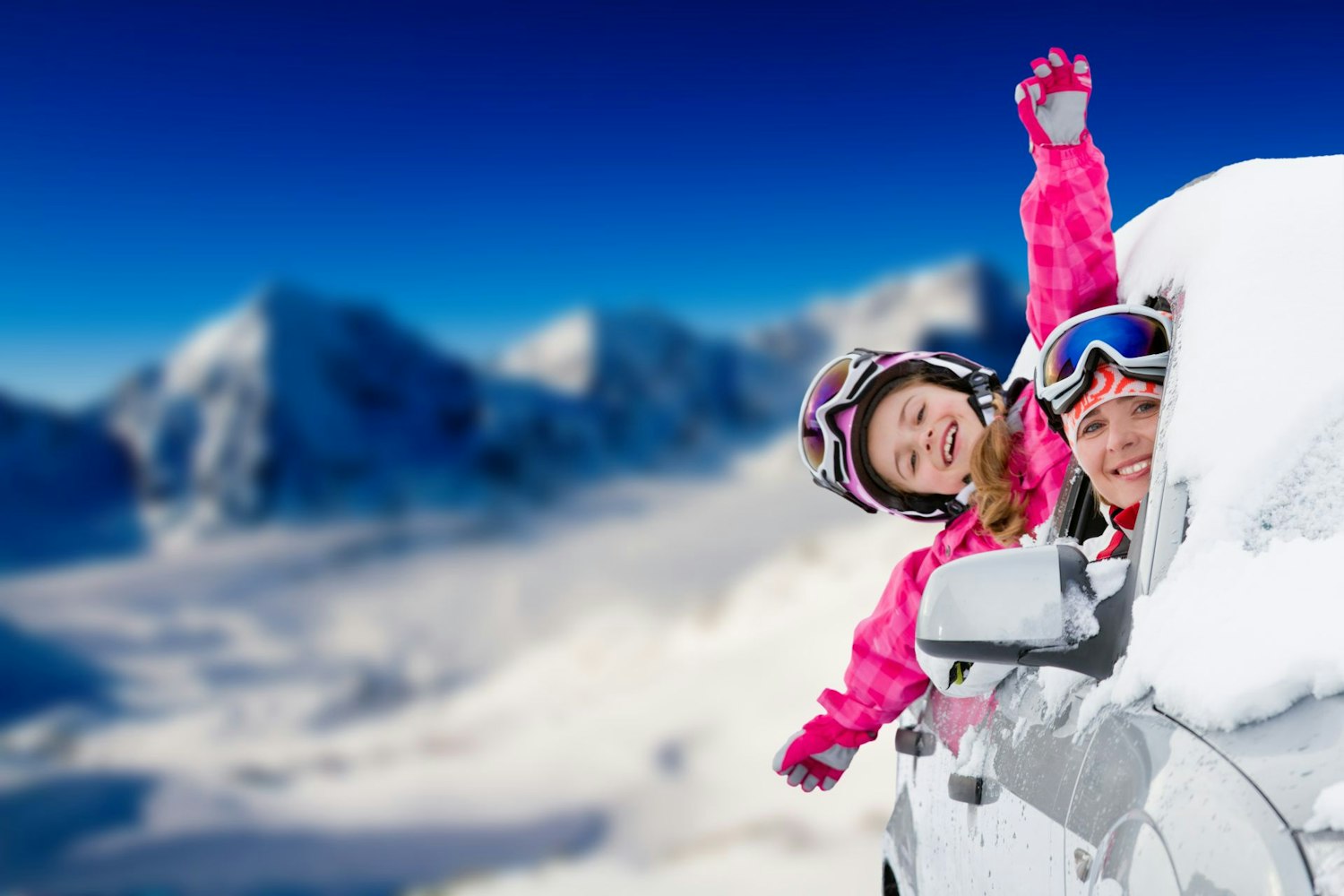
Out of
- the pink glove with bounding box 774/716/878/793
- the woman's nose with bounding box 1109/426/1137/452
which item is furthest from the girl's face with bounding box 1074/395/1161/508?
the pink glove with bounding box 774/716/878/793

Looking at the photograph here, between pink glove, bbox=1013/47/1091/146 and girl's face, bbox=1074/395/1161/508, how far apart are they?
861 millimetres

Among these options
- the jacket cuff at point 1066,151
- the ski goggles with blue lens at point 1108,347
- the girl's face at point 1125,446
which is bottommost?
the girl's face at point 1125,446

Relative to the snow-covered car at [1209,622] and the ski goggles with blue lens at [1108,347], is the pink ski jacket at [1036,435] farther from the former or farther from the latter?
the snow-covered car at [1209,622]

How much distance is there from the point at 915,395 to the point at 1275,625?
5.69 feet

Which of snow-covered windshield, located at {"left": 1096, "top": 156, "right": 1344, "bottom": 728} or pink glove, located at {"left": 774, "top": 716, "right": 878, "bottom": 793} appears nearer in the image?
snow-covered windshield, located at {"left": 1096, "top": 156, "right": 1344, "bottom": 728}

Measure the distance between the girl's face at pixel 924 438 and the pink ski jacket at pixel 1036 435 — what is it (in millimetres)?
108

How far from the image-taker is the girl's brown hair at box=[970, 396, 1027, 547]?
2.43 m

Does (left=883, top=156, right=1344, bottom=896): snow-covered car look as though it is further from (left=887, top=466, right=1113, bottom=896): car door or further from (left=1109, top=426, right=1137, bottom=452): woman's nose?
(left=1109, top=426, right=1137, bottom=452): woman's nose

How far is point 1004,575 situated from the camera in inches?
52.1

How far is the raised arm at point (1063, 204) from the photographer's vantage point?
7.15 ft

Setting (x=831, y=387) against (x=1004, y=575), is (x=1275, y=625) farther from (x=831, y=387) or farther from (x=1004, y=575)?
(x=831, y=387)

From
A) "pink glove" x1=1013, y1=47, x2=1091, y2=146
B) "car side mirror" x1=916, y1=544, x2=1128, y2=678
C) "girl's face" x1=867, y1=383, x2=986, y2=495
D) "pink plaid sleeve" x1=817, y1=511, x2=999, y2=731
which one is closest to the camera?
"car side mirror" x1=916, y1=544, x2=1128, y2=678

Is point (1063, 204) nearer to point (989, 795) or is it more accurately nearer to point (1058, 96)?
point (1058, 96)

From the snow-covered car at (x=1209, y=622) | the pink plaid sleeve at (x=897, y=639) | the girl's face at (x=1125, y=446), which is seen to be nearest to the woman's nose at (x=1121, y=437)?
the girl's face at (x=1125, y=446)
